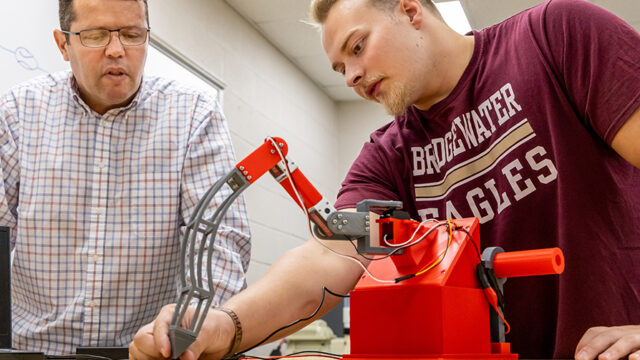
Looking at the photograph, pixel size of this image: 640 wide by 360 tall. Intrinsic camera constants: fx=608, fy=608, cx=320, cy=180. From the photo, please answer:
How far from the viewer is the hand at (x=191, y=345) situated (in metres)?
0.82

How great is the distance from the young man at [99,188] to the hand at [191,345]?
354mm

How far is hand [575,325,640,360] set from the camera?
2.72 feet

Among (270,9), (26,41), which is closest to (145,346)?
(26,41)

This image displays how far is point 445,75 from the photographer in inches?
52.1

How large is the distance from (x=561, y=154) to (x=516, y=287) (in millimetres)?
265

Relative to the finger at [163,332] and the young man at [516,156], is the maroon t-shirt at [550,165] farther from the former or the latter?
the finger at [163,332]

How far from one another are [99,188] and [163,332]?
70cm

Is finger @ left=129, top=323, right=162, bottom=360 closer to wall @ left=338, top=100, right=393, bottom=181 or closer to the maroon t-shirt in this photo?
the maroon t-shirt

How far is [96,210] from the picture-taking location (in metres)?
1.41

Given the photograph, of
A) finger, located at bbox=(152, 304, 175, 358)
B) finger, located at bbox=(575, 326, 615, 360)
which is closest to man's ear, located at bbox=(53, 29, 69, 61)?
finger, located at bbox=(152, 304, 175, 358)

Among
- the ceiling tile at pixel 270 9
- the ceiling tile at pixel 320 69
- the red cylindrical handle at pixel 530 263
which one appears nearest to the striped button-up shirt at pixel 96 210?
the red cylindrical handle at pixel 530 263

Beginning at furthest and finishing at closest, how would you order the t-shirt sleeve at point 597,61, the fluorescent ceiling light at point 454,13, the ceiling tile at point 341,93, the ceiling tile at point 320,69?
the ceiling tile at point 341,93 → the ceiling tile at point 320,69 → the fluorescent ceiling light at point 454,13 → the t-shirt sleeve at point 597,61

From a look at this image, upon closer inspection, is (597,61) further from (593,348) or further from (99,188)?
(99,188)

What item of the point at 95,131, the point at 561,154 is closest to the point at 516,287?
the point at 561,154
